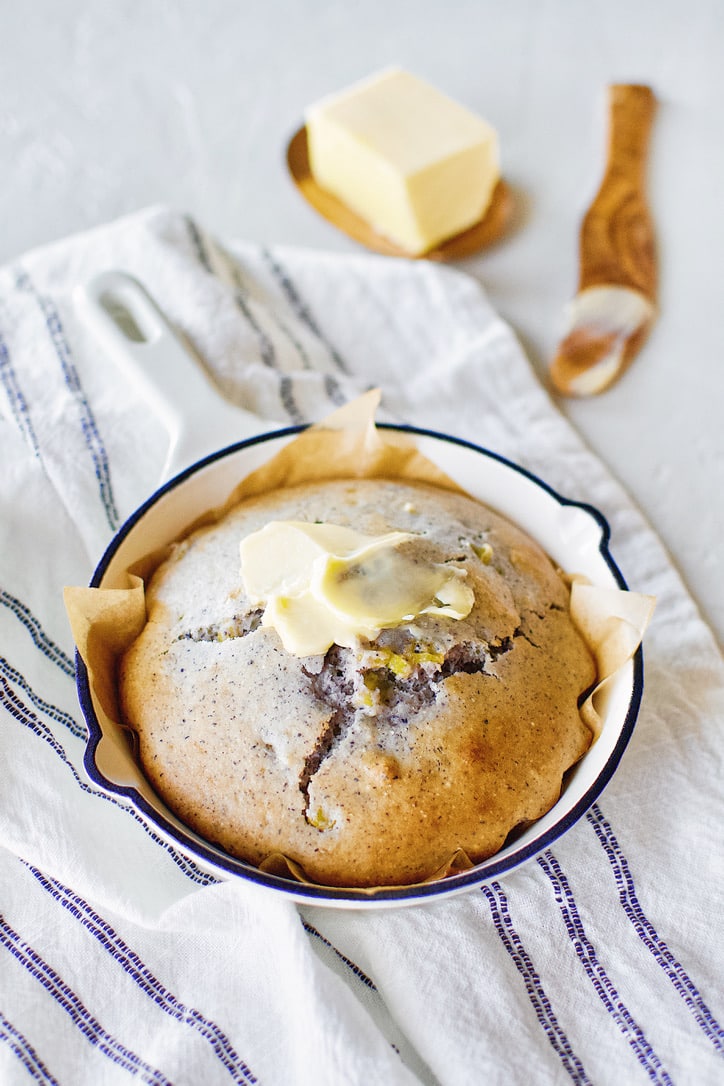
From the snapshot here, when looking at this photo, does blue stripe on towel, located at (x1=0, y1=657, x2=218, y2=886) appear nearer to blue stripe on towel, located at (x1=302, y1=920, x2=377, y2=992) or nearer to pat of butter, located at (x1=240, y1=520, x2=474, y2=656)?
blue stripe on towel, located at (x1=302, y1=920, x2=377, y2=992)

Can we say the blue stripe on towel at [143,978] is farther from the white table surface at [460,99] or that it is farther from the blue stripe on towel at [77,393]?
the white table surface at [460,99]

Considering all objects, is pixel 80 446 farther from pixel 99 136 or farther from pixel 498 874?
pixel 99 136

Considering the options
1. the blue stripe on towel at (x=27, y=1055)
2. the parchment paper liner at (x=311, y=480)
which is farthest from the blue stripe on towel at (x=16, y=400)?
the blue stripe on towel at (x=27, y=1055)

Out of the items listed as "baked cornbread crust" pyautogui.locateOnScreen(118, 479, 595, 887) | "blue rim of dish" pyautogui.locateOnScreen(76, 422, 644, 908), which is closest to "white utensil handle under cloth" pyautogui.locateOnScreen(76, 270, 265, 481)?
"baked cornbread crust" pyautogui.locateOnScreen(118, 479, 595, 887)

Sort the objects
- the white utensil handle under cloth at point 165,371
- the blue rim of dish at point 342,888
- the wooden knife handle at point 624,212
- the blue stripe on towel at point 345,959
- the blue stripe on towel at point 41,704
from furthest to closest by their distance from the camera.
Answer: the wooden knife handle at point 624,212 < the white utensil handle under cloth at point 165,371 < the blue stripe on towel at point 41,704 < the blue stripe on towel at point 345,959 < the blue rim of dish at point 342,888

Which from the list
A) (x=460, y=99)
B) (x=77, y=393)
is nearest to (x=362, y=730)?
(x=77, y=393)

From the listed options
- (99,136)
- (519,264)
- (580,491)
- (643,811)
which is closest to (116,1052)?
(643,811)
